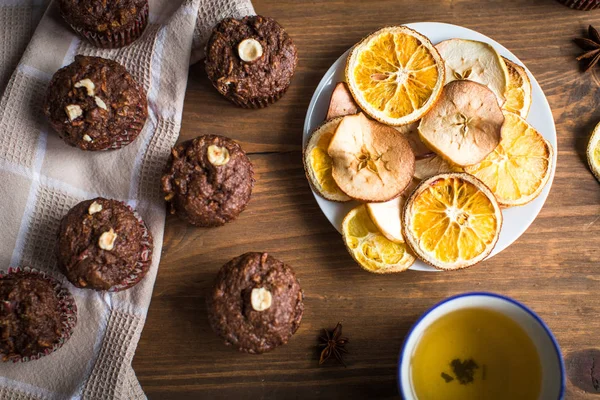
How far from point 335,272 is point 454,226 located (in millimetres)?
708

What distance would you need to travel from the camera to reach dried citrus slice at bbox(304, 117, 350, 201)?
10.1ft

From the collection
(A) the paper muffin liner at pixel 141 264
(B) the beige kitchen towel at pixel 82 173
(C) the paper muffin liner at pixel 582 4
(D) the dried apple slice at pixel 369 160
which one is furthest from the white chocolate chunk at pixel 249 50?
(C) the paper muffin liner at pixel 582 4

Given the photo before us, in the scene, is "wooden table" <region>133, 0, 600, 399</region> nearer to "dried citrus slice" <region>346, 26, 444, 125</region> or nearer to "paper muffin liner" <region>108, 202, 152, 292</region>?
"paper muffin liner" <region>108, 202, 152, 292</region>

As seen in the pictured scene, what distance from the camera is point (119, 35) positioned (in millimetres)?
3225

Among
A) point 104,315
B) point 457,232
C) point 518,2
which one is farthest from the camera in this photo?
point 518,2

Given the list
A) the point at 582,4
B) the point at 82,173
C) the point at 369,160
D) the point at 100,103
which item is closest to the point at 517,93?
the point at 582,4

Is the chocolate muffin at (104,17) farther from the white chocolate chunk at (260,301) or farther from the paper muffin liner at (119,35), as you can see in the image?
the white chocolate chunk at (260,301)

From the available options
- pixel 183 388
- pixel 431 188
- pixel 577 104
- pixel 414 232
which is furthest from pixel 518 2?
pixel 183 388

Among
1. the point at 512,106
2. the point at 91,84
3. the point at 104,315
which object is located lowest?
the point at 104,315

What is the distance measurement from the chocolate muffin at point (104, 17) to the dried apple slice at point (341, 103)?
1.16m

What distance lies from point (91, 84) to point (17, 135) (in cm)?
58

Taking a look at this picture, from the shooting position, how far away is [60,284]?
3.12 metres

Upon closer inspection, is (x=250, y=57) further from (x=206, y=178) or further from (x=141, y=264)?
(x=141, y=264)

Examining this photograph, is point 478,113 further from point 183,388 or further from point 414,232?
point 183,388
